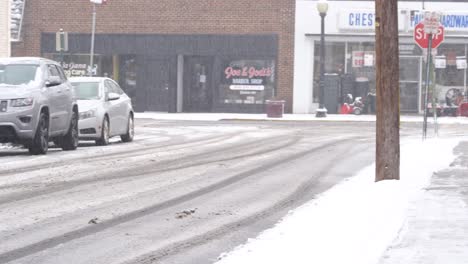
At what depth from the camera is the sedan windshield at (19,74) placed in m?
18.0

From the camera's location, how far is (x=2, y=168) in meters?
15.4

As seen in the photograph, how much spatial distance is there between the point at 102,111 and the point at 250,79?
21140 mm

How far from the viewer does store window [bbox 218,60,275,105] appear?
138 feet

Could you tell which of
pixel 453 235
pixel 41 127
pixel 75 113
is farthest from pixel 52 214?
pixel 75 113

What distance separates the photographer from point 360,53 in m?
41.8

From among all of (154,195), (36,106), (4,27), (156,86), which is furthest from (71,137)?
(156,86)

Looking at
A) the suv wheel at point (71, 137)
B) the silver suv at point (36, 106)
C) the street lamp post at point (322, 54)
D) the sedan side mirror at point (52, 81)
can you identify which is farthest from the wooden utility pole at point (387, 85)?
the street lamp post at point (322, 54)

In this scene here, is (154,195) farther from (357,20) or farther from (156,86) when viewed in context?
(156,86)

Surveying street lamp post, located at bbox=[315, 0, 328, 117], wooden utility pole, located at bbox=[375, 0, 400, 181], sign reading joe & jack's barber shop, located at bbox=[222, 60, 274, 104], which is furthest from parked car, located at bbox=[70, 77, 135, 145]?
sign reading joe & jack's barber shop, located at bbox=[222, 60, 274, 104]

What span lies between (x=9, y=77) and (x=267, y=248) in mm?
10734

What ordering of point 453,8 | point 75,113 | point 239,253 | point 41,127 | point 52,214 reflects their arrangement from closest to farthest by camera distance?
1. point 239,253
2. point 52,214
3. point 41,127
4. point 75,113
5. point 453,8

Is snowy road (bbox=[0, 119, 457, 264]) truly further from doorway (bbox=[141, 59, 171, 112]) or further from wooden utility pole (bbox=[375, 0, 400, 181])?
doorway (bbox=[141, 59, 171, 112])

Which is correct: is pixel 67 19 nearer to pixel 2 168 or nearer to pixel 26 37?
pixel 26 37

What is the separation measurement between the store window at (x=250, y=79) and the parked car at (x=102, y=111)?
1870 cm
